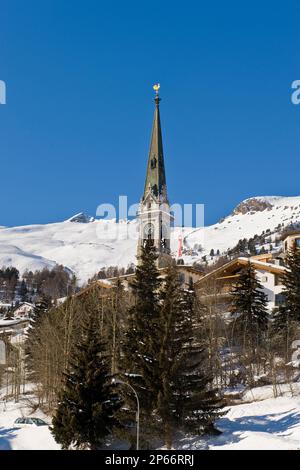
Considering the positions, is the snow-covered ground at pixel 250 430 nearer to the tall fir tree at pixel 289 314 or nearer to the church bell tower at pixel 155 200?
the tall fir tree at pixel 289 314

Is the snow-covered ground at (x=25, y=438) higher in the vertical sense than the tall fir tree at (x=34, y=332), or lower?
lower

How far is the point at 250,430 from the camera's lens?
32.0m

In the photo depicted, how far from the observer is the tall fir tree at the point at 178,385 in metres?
31.1

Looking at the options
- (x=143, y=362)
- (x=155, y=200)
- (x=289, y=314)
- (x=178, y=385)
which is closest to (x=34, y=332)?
(x=289, y=314)

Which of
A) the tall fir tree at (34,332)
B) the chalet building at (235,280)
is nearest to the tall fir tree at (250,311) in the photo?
the chalet building at (235,280)

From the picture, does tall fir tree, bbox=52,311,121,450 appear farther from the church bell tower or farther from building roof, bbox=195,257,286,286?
the church bell tower

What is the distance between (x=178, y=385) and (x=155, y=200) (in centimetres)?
7292

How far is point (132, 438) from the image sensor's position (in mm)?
30703

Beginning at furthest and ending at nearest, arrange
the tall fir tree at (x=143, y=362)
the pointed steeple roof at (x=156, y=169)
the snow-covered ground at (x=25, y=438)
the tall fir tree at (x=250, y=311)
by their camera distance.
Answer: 1. the pointed steeple roof at (x=156, y=169)
2. the tall fir tree at (x=250, y=311)
3. the snow-covered ground at (x=25, y=438)
4. the tall fir tree at (x=143, y=362)

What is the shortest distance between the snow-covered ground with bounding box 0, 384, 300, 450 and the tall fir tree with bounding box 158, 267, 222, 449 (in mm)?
1039

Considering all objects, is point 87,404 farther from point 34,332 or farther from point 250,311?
point 34,332

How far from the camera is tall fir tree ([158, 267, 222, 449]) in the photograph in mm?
31094
